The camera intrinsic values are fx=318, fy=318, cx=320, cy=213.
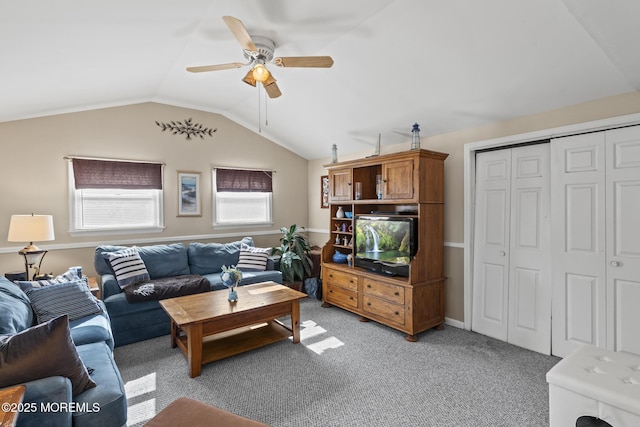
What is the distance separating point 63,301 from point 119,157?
7.48 ft

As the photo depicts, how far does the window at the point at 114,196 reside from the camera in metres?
3.99

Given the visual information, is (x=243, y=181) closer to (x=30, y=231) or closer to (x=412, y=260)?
(x=30, y=231)

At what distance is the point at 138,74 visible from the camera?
3.30 metres

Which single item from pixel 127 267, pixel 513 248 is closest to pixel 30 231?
pixel 127 267

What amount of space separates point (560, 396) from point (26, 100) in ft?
15.8

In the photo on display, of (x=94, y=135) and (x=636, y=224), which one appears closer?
(x=636, y=224)

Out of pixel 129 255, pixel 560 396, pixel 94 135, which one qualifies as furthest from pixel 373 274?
pixel 94 135

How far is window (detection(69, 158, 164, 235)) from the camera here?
3990mm

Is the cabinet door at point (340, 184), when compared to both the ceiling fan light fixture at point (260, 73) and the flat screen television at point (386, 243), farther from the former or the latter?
the ceiling fan light fixture at point (260, 73)

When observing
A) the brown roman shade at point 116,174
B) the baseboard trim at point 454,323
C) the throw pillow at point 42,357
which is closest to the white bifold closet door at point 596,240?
the baseboard trim at point 454,323

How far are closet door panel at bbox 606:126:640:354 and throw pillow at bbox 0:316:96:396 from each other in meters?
3.78

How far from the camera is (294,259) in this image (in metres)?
4.84

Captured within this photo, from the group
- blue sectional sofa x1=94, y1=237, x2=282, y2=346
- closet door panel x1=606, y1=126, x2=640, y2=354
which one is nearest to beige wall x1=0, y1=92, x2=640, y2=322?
closet door panel x1=606, y1=126, x2=640, y2=354

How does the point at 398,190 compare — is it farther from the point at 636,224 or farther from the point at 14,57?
the point at 14,57
